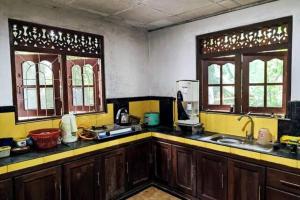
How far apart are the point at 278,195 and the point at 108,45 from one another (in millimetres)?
2666

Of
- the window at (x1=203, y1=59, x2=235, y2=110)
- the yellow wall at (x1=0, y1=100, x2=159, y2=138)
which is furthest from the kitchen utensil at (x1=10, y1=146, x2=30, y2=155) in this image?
the window at (x1=203, y1=59, x2=235, y2=110)

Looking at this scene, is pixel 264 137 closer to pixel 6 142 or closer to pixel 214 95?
pixel 214 95

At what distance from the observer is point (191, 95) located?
115 inches

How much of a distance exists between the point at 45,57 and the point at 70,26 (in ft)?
1.62

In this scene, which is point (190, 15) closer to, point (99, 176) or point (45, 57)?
point (45, 57)

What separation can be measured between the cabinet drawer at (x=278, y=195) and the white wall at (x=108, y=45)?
2232mm

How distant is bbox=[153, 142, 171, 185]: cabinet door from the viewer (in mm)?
2883

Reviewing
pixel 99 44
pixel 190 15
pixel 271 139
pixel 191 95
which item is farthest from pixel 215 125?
pixel 99 44

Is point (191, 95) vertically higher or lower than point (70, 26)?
lower

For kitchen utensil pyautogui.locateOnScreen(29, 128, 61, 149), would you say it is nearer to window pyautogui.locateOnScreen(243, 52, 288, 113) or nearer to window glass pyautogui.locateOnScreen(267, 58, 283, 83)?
window pyautogui.locateOnScreen(243, 52, 288, 113)

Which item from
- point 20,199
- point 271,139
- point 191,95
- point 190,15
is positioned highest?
point 190,15

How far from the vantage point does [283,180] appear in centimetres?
188

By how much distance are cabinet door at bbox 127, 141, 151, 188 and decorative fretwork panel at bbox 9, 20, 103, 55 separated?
56.1 inches

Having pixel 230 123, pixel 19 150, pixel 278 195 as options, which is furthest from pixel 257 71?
pixel 19 150
